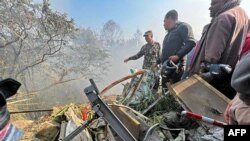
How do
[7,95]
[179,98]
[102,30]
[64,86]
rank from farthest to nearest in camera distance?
[102,30]
[64,86]
[179,98]
[7,95]

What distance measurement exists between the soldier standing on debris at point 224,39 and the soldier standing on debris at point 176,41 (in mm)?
1080

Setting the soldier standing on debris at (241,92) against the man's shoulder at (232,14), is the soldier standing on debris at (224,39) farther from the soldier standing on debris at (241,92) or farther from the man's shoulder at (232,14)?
the soldier standing on debris at (241,92)

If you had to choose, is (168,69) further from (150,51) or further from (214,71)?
(150,51)

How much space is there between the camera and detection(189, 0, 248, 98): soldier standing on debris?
342 cm

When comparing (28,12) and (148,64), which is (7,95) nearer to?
(148,64)

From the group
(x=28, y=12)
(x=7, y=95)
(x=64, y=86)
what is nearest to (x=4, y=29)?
(x=28, y=12)

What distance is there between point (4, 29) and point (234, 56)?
12.7 metres

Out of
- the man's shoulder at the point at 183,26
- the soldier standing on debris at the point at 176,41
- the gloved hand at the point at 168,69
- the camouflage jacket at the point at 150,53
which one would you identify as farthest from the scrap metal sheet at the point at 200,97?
the camouflage jacket at the point at 150,53

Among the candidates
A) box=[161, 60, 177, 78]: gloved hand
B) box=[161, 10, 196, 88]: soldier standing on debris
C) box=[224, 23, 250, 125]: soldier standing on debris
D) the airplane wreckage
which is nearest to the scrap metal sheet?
the airplane wreckage

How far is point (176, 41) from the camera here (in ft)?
16.7

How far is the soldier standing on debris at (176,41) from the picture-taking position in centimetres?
473

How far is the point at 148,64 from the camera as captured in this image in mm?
6969

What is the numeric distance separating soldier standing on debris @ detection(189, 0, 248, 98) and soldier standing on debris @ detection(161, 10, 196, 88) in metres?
1.08

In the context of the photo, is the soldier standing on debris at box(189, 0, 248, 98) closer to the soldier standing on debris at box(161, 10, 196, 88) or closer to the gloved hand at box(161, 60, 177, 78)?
the gloved hand at box(161, 60, 177, 78)
